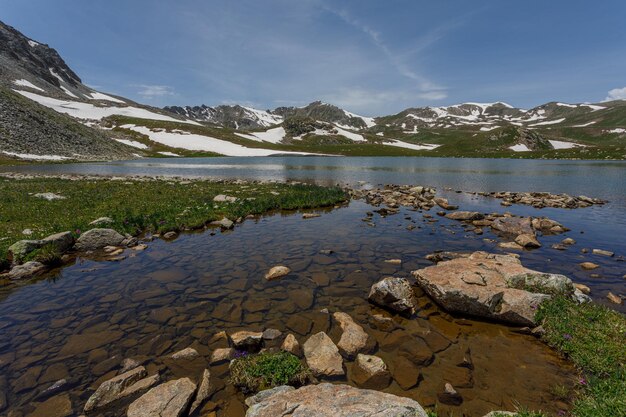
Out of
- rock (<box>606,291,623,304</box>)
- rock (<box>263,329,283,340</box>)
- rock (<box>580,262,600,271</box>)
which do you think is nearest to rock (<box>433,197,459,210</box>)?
rock (<box>580,262,600,271</box>)

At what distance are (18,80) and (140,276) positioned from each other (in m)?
272

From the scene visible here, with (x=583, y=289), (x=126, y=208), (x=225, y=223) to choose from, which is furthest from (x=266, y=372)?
(x=126, y=208)

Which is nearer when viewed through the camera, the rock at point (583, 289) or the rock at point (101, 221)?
the rock at point (583, 289)

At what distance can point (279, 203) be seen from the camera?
95.8 ft

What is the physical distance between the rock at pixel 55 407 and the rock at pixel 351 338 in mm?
6560

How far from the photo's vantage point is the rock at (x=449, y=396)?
22.1 feet

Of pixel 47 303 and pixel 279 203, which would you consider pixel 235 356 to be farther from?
pixel 279 203

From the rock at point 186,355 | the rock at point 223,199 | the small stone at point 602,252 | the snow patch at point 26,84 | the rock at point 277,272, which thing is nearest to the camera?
the rock at point 186,355

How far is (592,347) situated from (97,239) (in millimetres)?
22030

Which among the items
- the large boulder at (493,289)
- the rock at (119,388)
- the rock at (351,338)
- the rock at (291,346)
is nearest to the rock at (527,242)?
the large boulder at (493,289)

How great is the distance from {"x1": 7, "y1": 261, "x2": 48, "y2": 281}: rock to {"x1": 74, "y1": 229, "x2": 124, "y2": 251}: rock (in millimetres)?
2512

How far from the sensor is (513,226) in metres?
21.1

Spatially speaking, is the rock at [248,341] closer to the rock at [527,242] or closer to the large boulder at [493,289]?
the large boulder at [493,289]

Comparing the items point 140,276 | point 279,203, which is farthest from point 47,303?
point 279,203
